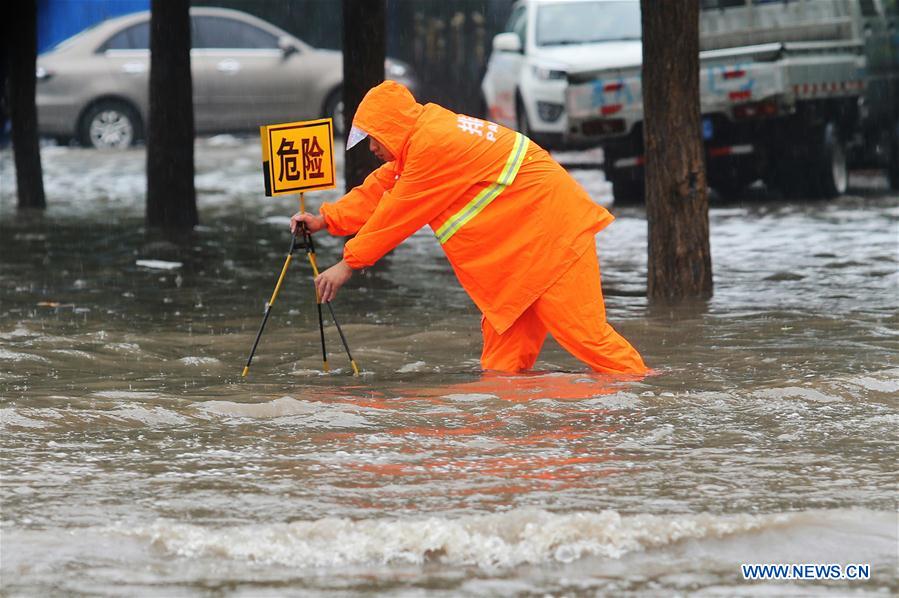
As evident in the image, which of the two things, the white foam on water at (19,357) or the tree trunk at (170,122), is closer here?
the white foam on water at (19,357)

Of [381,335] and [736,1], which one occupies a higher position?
[736,1]

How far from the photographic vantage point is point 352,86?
12.7 meters

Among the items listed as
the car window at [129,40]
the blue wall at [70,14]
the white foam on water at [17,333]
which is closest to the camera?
the white foam on water at [17,333]

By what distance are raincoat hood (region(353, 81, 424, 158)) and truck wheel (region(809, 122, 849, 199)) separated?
33.2 ft

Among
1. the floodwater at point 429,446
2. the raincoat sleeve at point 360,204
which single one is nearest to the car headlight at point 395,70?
the floodwater at point 429,446

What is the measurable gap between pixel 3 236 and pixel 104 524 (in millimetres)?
10170

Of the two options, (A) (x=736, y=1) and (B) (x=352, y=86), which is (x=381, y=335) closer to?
(B) (x=352, y=86)

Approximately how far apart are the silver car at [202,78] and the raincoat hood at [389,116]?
49.2 ft

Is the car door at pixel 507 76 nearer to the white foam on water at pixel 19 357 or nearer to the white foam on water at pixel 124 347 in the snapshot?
the white foam on water at pixel 124 347

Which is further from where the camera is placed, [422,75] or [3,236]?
[422,75]

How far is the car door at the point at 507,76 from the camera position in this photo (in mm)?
18484

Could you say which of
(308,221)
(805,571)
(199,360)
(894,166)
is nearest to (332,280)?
(308,221)

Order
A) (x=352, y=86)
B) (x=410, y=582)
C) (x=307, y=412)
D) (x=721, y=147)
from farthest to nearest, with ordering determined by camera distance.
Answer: (x=721, y=147) → (x=352, y=86) → (x=307, y=412) → (x=410, y=582)

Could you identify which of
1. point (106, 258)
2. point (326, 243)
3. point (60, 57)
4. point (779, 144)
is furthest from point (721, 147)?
point (60, 57)
